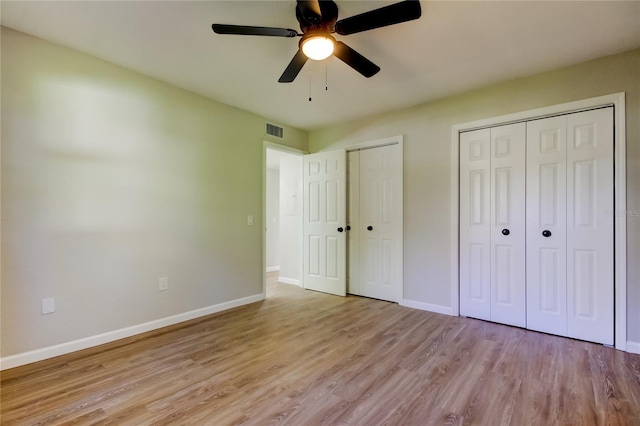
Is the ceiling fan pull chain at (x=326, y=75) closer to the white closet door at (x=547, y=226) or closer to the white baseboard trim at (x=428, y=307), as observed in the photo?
the white closet door at (x=547, y=226)

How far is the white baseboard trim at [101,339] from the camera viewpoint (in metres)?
2.22

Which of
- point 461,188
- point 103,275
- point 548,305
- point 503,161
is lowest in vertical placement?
point 548,305

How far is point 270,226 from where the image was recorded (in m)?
6.36

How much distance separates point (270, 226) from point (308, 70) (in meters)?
4.03

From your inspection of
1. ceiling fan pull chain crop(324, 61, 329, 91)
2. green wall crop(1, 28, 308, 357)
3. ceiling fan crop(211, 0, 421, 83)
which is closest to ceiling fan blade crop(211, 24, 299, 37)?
ceiling fan crop(211, 0, 421, 83)

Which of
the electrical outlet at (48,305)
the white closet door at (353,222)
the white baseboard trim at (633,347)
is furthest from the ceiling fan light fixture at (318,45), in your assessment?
the white baseboard trim at (633,347)

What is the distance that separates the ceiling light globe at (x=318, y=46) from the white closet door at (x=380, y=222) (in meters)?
2.12

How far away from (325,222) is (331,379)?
2597mm

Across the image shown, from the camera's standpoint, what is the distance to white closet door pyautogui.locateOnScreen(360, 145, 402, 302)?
387 centimetres

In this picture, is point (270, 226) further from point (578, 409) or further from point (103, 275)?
point (578, 409)

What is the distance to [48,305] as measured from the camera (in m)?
2.37

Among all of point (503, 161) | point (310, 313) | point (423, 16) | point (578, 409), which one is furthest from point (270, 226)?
point (578, 409)

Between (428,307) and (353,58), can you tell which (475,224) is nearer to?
(428,307)

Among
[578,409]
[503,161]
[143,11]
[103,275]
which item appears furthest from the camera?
[503,161]
